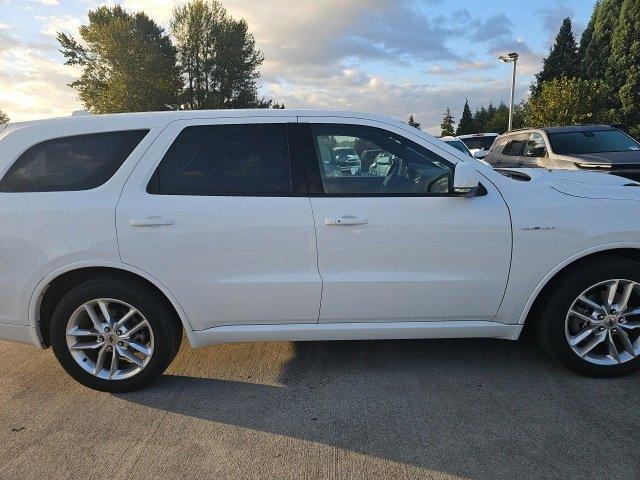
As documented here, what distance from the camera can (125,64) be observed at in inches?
1471

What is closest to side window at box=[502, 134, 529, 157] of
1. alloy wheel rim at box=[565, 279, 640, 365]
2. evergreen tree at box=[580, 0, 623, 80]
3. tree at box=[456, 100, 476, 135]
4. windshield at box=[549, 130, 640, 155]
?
windshield at box=[549, 130, 640, 155]

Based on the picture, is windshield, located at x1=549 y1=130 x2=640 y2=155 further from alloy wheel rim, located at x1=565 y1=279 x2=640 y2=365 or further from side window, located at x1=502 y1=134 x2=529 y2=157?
alloy wheel rim, located at x1=565 y1=279 x2=640 y2=365

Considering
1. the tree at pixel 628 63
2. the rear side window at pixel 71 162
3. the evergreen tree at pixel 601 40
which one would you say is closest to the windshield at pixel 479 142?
the tree at pixel 628 63

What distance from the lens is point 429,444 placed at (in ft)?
8.50

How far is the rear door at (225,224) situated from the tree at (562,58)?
35.4 meters

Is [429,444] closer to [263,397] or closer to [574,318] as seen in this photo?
[263,397]

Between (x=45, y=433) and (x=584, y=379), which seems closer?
(x=45, y=433)

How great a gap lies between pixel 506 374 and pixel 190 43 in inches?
1684

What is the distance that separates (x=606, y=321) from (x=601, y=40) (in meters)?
32.3

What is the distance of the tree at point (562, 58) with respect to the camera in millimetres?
33781

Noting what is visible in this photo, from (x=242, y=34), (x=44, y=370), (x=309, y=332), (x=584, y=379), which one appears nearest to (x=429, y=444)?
(x=309, y=332)

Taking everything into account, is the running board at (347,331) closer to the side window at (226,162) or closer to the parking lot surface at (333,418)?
the parking lot surface at (333,418)

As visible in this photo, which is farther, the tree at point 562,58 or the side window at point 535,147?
the tree at point 562,58

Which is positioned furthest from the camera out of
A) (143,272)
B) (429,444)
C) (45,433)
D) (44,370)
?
(44,370)
